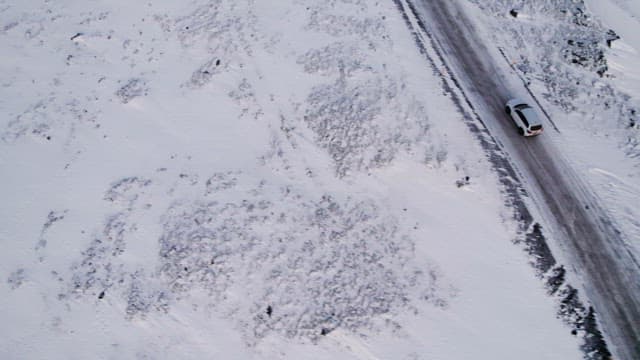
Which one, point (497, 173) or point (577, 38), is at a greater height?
point (577, 38)

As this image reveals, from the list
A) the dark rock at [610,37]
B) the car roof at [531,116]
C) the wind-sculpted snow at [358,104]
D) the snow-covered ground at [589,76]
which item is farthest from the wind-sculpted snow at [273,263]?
the dark rock at [610,37]

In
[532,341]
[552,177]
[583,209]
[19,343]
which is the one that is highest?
[19,343]

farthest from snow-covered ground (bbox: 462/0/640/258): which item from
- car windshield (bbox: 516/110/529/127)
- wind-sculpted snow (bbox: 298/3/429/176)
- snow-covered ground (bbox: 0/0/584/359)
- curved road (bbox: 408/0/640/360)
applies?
wind-sculpted snow (bbox: 298/3/429/176)

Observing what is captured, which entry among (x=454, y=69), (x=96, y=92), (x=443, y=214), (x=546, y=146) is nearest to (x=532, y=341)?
(x=443, y=214)

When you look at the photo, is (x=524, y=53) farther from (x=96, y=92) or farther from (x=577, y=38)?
(x=96, y=92)

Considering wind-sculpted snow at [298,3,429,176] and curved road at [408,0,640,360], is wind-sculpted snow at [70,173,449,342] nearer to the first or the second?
wind-sculpted snow at [298,3,429,176]
